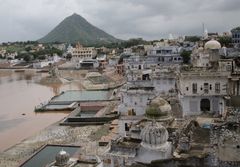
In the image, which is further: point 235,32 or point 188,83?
point 235,32

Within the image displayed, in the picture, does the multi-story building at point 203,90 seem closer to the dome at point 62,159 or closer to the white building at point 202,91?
the white building at point 202,91

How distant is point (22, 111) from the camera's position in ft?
178

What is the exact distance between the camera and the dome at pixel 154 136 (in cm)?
1578

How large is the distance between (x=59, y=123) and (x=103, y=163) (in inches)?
993

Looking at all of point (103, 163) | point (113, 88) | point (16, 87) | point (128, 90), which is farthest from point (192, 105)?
point (16, 87)

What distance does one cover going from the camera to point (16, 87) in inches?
3233

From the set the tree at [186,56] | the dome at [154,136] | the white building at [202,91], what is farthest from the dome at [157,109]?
the tree at [186,56]

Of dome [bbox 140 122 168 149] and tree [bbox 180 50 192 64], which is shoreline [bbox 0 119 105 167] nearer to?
dome [bbox 140 122 168 149]

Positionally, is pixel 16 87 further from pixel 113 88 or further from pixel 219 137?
pixel 219 137

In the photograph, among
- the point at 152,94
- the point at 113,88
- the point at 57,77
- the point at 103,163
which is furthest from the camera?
the point at 57,77

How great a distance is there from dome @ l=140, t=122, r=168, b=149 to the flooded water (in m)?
23.4

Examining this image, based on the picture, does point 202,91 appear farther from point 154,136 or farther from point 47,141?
point 47,141

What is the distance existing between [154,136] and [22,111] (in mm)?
41580

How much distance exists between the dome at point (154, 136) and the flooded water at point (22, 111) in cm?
2342
